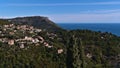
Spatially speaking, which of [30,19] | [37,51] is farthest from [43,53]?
[30,19]

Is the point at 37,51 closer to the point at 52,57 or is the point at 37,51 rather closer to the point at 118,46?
the point at 52,57

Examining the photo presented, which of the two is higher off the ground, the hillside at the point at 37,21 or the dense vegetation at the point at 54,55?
the hillside at the point at 37,21

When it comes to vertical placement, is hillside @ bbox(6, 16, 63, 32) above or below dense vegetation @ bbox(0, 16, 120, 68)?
above

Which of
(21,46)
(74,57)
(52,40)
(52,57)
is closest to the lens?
(74,57)

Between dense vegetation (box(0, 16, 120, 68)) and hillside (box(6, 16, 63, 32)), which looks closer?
dense vegetation (box(0, 16, 120, 68))

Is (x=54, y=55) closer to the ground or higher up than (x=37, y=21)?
closer to the ground

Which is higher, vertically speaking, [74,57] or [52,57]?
[74,57]

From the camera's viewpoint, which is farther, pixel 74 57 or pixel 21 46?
pixel 21 46

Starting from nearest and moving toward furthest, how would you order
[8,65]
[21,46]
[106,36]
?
[8,65] → [21,46] → [106,36]

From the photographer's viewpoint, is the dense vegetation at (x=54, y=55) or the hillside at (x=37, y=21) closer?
the dense vegetation at (x=54, y=55)

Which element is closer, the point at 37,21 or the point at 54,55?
the point at 54,55
